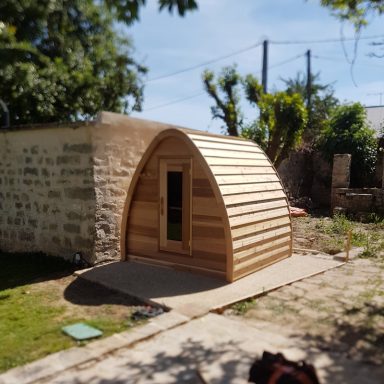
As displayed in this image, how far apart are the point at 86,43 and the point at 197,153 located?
12225mm

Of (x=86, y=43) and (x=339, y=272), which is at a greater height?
(x=86, y=43)

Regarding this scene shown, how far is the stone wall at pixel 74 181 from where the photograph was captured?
7848 mm

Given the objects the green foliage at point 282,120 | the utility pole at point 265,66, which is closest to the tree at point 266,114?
the green foliage at point 282,120

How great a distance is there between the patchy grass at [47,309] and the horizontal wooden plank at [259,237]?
6.21 feet

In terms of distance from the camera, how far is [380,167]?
53.9 ft

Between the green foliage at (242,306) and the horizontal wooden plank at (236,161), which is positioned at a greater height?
the horizontal wooden plank at (236,161)

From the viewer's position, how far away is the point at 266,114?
14977mm

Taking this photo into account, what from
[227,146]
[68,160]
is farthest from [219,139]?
Answer: [68,160]

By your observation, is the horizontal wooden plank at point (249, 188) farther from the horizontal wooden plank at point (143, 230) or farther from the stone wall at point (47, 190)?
the stone wall at point (47, 190)

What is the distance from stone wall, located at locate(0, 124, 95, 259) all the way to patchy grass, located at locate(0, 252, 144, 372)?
2.37ft

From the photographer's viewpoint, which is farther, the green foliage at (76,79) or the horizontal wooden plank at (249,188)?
the green foliage at (76,79)

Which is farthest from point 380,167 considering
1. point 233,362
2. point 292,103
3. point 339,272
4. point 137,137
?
point 233,362

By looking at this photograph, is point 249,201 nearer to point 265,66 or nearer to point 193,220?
point 193,220

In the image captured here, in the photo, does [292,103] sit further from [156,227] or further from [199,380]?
[199,380]
